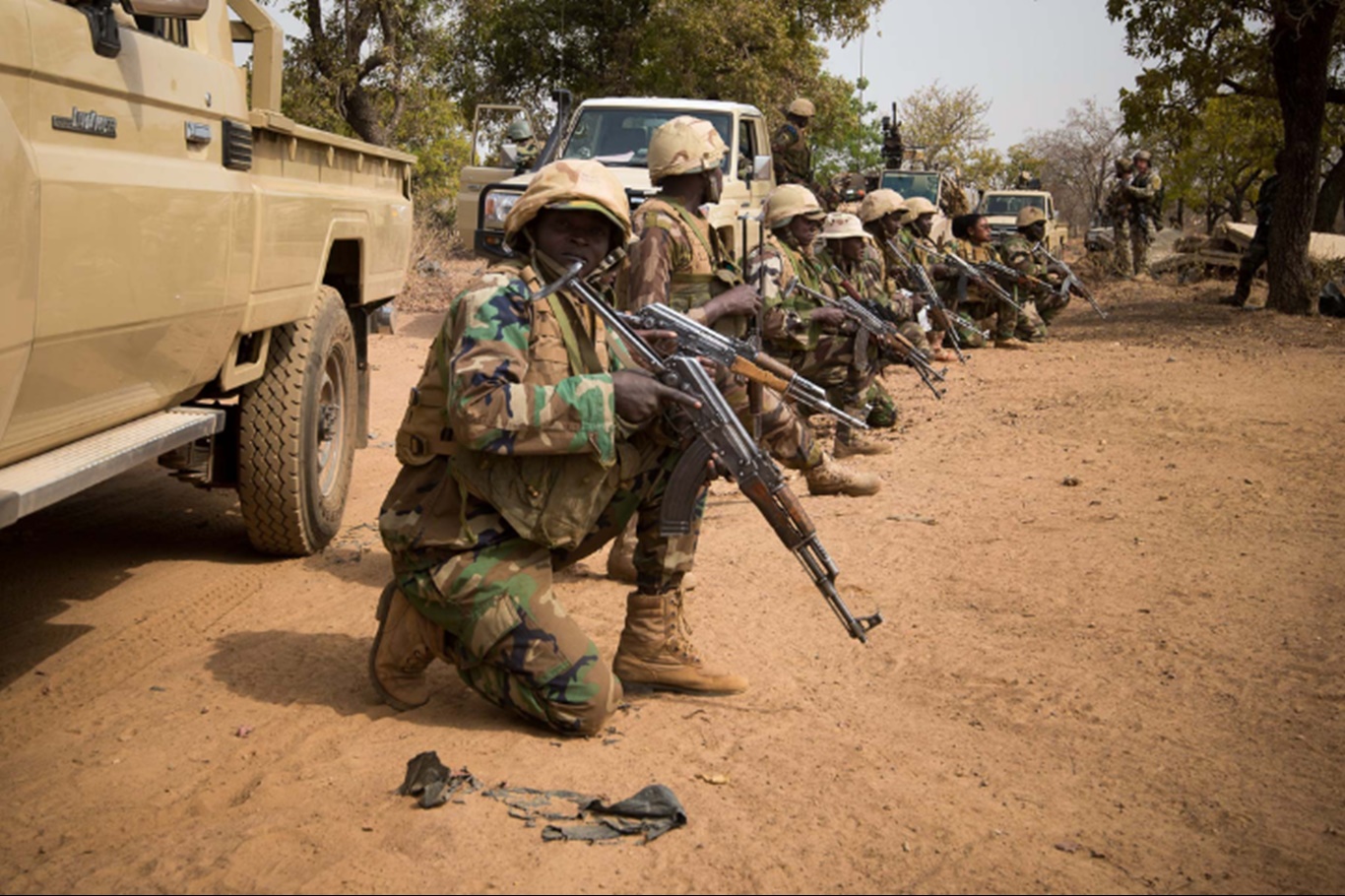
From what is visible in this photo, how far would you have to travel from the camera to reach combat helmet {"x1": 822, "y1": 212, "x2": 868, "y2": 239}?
7922mm

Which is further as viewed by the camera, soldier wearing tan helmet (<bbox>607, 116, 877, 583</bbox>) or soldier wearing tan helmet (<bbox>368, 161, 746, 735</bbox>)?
soldier wearing tan helmet (<bbox>607, 116, 877, 583</bbox>)

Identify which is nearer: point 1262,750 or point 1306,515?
point 1262,750

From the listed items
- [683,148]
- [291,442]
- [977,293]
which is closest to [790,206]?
[683,148]

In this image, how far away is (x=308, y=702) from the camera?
151 inches

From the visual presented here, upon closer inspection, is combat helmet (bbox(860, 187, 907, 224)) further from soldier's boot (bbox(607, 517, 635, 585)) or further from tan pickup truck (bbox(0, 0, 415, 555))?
soldier's boot (bbox(607, 517, 635, 585))

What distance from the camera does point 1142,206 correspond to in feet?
66.2

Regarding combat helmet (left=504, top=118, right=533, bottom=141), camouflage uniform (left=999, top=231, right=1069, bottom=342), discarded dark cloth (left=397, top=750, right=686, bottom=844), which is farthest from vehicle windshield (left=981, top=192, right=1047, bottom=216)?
discarded dark cloth (left=397, top=750, right=686, bottom=844)

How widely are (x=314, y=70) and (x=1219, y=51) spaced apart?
38.9 ft

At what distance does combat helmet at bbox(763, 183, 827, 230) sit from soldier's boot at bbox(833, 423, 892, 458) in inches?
52.3

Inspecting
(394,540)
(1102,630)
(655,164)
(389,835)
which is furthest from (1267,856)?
(655,164)

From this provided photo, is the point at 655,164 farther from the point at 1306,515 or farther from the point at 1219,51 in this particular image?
the point at 1219,51

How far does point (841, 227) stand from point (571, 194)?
465 centimetres

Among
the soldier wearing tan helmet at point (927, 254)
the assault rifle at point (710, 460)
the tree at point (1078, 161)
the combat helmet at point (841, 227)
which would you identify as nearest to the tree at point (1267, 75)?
the soldier wearing tan helmet at point (927, 254)

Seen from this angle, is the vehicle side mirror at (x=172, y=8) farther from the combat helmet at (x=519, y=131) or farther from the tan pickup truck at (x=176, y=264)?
the combat helmet at (x=519, y=131)
